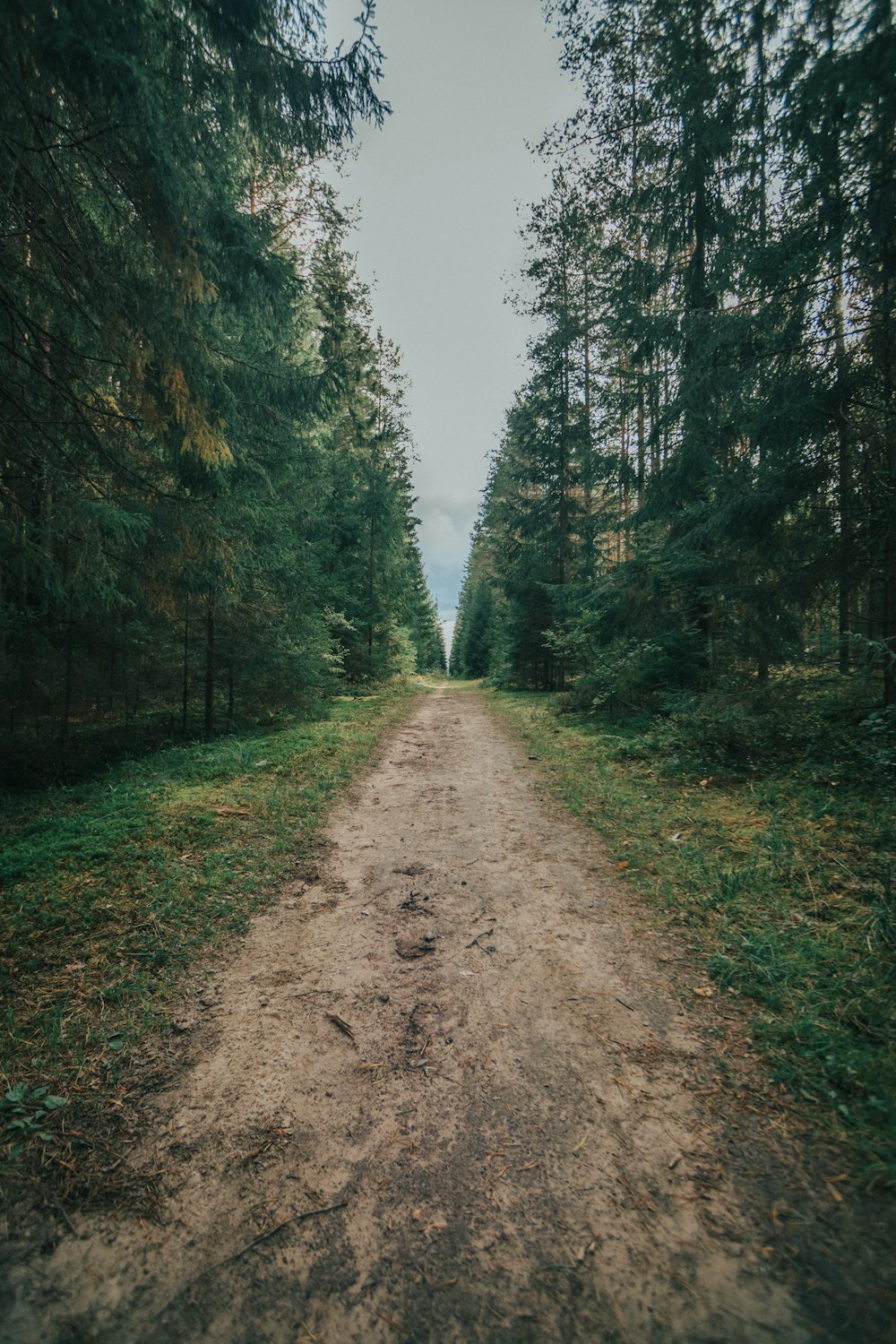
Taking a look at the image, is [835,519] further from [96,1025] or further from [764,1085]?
[96,1025]

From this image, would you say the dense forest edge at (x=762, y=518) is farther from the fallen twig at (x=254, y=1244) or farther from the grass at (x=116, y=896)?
the grass at (x=116, y=896)

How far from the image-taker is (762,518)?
7.03 m

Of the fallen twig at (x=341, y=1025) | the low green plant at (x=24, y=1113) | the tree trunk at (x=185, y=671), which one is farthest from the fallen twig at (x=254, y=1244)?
the tree trunk at (x=185, y=671)

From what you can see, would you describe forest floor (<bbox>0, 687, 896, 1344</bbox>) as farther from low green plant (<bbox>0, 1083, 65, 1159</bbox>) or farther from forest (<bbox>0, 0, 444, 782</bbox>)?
forest (<bbox>0, 0, 444, 782</bbox>)

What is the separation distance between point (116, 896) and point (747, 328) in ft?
32.7

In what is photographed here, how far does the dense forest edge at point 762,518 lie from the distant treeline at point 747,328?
37mm

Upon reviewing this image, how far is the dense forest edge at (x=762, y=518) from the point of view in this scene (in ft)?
11.5

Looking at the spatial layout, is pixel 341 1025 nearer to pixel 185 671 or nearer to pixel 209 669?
pixel 209 669

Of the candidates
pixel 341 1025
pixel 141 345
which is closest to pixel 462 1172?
pixel 341 1025

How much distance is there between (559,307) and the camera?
1727 cm

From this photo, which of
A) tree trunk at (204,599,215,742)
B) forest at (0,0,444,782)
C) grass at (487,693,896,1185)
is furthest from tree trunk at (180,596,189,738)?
grass at (487,693,896,1185)

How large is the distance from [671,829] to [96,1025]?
532cm

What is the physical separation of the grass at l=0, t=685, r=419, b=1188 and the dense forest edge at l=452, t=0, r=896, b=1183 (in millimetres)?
3523

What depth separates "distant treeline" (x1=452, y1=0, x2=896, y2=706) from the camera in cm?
569
